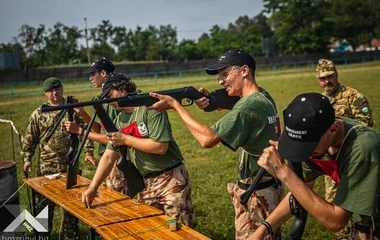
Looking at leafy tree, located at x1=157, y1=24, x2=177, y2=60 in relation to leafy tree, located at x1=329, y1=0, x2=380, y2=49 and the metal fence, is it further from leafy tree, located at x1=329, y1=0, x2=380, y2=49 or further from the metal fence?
leafy tree, located at x1=329, y1=0, x2=380, y2=49

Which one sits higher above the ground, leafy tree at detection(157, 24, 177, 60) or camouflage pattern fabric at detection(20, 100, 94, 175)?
leafy tree at detection(157, 24, 177, 60)

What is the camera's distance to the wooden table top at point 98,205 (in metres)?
3.59

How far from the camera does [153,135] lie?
3836 millimetres

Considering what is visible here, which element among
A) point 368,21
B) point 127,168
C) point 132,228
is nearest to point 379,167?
point 132,228

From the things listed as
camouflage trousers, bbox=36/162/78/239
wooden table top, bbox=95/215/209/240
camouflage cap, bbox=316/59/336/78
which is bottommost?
camouflage trousers, bbox=36/162/78/239

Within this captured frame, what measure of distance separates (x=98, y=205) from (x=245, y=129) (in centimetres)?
175

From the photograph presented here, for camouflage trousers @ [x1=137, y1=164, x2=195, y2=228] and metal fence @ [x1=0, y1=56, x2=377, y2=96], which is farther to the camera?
metal fence @ [x1=0, y1=56, x2=377, y2=96]

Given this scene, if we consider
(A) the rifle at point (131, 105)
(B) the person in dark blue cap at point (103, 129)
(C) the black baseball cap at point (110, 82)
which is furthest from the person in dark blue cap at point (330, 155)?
(B) the person in dark blue cap at point (103, 129)

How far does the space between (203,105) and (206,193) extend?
3.47m

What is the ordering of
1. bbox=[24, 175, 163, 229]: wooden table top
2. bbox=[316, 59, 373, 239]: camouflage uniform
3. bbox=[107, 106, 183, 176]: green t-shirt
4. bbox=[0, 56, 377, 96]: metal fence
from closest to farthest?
1. bbox=[24, 175, 163, 229]: wooden table top
2. bbox=[107, 106, 183, 176]: green t-shirt
3. bbox=[316, 59, 373, 239]: camouflage uniform
4. bbox=[0, 56, 377, 96]: metal fence

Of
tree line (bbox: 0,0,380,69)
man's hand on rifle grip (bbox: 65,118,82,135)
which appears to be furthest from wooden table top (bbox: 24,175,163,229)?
tree line (bbox: 0,0,380,69)

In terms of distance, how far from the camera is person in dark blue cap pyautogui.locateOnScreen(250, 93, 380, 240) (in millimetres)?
2139

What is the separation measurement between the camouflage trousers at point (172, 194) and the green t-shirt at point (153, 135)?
0.33ft

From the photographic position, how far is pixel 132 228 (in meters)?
3.33
